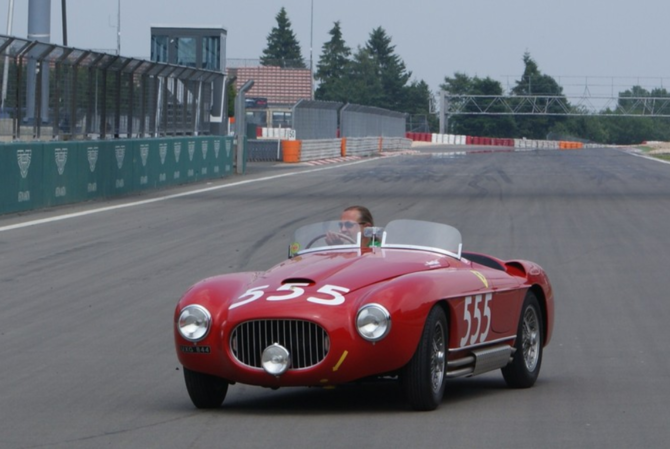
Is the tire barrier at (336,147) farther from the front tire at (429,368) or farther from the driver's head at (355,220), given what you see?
the front tire at (429,368)

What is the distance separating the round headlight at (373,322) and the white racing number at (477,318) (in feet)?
2.33

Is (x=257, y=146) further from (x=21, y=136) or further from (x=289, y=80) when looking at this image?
(x=289, y=80)

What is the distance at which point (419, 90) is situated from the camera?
162 metres

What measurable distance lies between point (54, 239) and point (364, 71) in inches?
5849

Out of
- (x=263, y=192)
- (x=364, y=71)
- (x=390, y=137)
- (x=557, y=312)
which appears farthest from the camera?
(x=364, y=71)

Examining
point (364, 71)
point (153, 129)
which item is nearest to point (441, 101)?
point (364, 71)

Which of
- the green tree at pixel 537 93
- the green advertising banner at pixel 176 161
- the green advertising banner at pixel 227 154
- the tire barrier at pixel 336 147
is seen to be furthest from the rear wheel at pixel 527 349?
the green tree at pixel 537 93

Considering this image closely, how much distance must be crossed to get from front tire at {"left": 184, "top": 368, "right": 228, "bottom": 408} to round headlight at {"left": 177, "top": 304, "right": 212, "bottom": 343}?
9.7 inches

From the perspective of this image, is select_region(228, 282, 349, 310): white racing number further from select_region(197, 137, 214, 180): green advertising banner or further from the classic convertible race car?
select_region(197, 137, 214, 180): green advertising banner

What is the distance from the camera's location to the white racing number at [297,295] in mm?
5836

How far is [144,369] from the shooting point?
25.0ft

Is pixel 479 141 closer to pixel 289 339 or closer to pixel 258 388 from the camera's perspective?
pixel 258 388

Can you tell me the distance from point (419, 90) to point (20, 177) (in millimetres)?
143463

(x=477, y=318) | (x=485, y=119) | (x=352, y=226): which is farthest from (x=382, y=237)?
(x=485, y=119)
